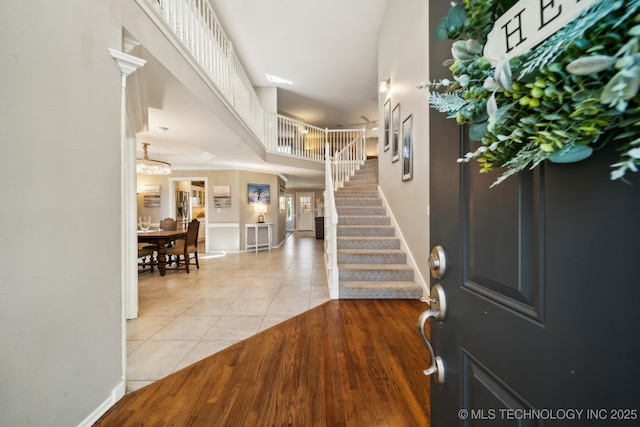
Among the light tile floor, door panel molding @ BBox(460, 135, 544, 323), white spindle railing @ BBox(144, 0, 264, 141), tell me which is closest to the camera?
door panel molding @ BBox(460, 135, 544, 323)

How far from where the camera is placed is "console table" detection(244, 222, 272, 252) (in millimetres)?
7449

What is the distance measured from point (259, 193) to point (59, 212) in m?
6.68

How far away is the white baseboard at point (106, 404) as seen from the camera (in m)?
1.35

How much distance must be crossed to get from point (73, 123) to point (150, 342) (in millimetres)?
1906

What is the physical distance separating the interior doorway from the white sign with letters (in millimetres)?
12907

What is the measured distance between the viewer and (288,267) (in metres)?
5.21

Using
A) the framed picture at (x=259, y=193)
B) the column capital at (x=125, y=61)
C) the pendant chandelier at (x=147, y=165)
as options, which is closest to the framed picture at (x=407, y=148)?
the column capital at (x=125, y=61)

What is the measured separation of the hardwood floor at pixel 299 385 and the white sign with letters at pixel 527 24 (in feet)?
5.65

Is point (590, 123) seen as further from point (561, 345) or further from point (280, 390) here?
point (280, 390)

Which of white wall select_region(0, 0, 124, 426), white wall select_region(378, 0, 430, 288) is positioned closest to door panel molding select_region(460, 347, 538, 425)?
white wall select_region(0, 0, 124, 426)

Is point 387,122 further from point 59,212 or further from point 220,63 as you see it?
point 59,212

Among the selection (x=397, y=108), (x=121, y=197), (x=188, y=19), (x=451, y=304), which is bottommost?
(x=451, y=304)

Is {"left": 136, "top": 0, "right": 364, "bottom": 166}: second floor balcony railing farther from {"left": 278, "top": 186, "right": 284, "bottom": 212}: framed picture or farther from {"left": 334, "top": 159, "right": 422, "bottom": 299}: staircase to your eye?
{"left": 334, "top": 159, "right": 422, "bottom": 299}: staircase

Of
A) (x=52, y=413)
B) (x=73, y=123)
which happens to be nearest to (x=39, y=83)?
(x=73, y=123)
